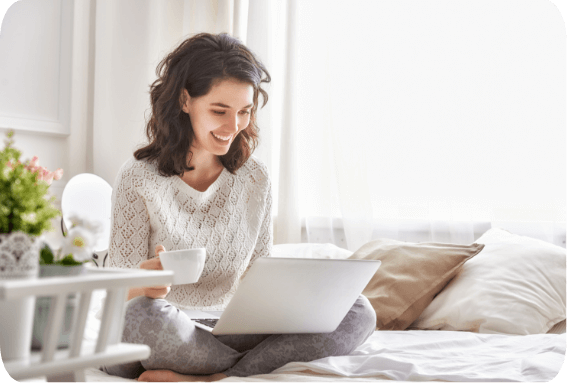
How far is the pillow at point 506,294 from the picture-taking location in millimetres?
1636

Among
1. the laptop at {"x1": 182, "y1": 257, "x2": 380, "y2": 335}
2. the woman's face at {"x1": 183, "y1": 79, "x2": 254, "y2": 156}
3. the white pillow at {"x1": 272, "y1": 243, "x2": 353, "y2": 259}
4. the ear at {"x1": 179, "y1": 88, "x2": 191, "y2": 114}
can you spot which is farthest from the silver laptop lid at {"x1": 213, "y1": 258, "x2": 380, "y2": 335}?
the white pillow at {"x1": 272, "y1": 243, "x2": 353, "y2": 259}

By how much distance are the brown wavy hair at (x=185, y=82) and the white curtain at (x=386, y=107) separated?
3.03 feet

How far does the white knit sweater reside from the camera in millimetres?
1437

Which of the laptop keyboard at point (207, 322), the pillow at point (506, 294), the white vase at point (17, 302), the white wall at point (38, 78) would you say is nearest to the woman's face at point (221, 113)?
the laptop keyboard at point (207, 322)

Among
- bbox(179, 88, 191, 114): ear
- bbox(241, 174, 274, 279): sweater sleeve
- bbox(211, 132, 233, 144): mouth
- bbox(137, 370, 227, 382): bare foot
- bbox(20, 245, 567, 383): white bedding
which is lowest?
bbox(137, 370, 227, 382): bare foot

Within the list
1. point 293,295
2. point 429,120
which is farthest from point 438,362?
point 429,120

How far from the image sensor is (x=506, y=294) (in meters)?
1.67

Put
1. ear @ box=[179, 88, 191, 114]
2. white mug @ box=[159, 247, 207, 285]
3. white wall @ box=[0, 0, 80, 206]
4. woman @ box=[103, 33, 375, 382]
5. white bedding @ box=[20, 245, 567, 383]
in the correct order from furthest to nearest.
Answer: white wall @ box=[0, 0, 80, 206] < ear @ box=[179, 88, 191, 114] < woman @ box=[103, 33, 375, 382] < white bedding @ box=[20, 245, 567, 383] < white mug @ box=[159, 247, 207, 285]

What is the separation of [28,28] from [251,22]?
3.36 ft

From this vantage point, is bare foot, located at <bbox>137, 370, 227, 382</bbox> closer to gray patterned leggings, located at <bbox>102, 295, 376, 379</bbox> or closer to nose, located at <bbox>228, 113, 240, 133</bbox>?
gray patterned leggings, located at <bbox>102, 295, 376, 379</bbox>

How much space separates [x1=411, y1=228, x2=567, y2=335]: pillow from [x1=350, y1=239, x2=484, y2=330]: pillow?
1.7 inches

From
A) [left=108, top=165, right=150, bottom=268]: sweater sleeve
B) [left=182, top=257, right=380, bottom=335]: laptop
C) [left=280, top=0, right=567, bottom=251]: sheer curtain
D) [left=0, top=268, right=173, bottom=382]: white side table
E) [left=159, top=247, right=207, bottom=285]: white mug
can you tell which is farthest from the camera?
[left=280, top=0, right=567, bottom=251]: sheer curtain

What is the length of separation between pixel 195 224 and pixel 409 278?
707 millimetres

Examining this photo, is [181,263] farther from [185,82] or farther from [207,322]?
[185,82]
